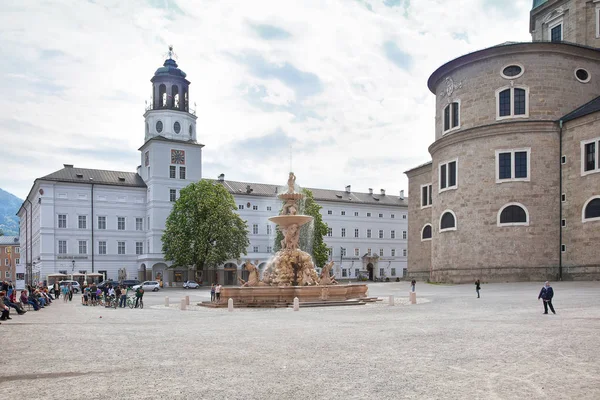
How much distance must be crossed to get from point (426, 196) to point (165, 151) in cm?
3400

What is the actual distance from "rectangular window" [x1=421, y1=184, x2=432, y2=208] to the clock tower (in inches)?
1230

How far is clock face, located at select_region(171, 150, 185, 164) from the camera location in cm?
6925

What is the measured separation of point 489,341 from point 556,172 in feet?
94.0

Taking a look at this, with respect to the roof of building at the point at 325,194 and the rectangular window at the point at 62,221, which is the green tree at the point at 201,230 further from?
the roof of building at the point at 325,194

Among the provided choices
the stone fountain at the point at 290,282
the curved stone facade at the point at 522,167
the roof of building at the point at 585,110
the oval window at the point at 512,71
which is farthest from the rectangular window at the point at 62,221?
the roof of building at the point at 585,110

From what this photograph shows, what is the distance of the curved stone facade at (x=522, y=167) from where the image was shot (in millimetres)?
36219

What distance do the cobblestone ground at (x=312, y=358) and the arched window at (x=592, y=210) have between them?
17.9 meters

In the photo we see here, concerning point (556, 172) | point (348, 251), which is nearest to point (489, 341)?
point (556, 172)

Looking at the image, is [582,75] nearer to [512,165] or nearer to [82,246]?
[512,165]

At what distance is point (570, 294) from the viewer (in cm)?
2569

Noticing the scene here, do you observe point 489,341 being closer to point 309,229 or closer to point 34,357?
point 34,357

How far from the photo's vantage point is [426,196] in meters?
52.8

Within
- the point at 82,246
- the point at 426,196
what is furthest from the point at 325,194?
the point at 82,246

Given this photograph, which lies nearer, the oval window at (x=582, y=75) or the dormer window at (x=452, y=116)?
the oval window at (x=582, y=75)
